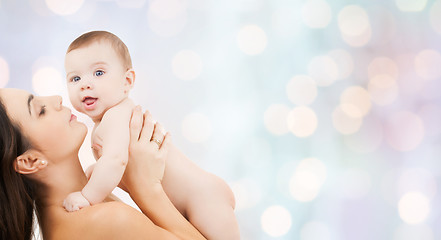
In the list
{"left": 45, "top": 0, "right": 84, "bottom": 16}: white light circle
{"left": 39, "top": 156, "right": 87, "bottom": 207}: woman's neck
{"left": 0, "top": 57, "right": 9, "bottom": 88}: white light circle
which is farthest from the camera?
{"left": 45, "top": 0, "right": 84, "bottom": 16}: white light circle

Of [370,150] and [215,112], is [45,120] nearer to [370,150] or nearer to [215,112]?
[215,112]

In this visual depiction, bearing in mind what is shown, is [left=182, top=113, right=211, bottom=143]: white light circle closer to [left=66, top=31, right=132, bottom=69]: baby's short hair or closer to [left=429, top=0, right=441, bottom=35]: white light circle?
[left=429, top=0, right=441, bottom=35]: white light circle

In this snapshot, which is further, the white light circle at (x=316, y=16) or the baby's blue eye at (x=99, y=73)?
the white light circle at (x=316, y=16)

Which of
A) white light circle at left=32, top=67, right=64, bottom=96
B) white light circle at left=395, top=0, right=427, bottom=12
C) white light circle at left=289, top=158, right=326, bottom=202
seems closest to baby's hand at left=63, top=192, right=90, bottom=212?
white light circle at left=32, top=67, right=64, bottom=96

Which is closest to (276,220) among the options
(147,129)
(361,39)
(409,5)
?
(361,39)

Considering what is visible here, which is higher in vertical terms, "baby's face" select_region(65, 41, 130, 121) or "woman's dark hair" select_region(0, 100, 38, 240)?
"baby's face" select_region(65, 41, 130, 121)

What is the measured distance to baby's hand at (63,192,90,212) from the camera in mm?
1219

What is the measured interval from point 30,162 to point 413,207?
2.53 metres

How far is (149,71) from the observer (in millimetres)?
3051

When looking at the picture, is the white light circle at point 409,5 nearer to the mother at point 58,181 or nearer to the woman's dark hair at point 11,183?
the mother at point 58,181

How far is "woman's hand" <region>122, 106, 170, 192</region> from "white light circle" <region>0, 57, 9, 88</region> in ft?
5.46

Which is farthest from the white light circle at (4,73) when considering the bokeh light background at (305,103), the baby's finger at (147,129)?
the baby's finger at (147,129)

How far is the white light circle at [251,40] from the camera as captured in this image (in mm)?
3209

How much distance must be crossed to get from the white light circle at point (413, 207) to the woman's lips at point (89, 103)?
2.34 m
